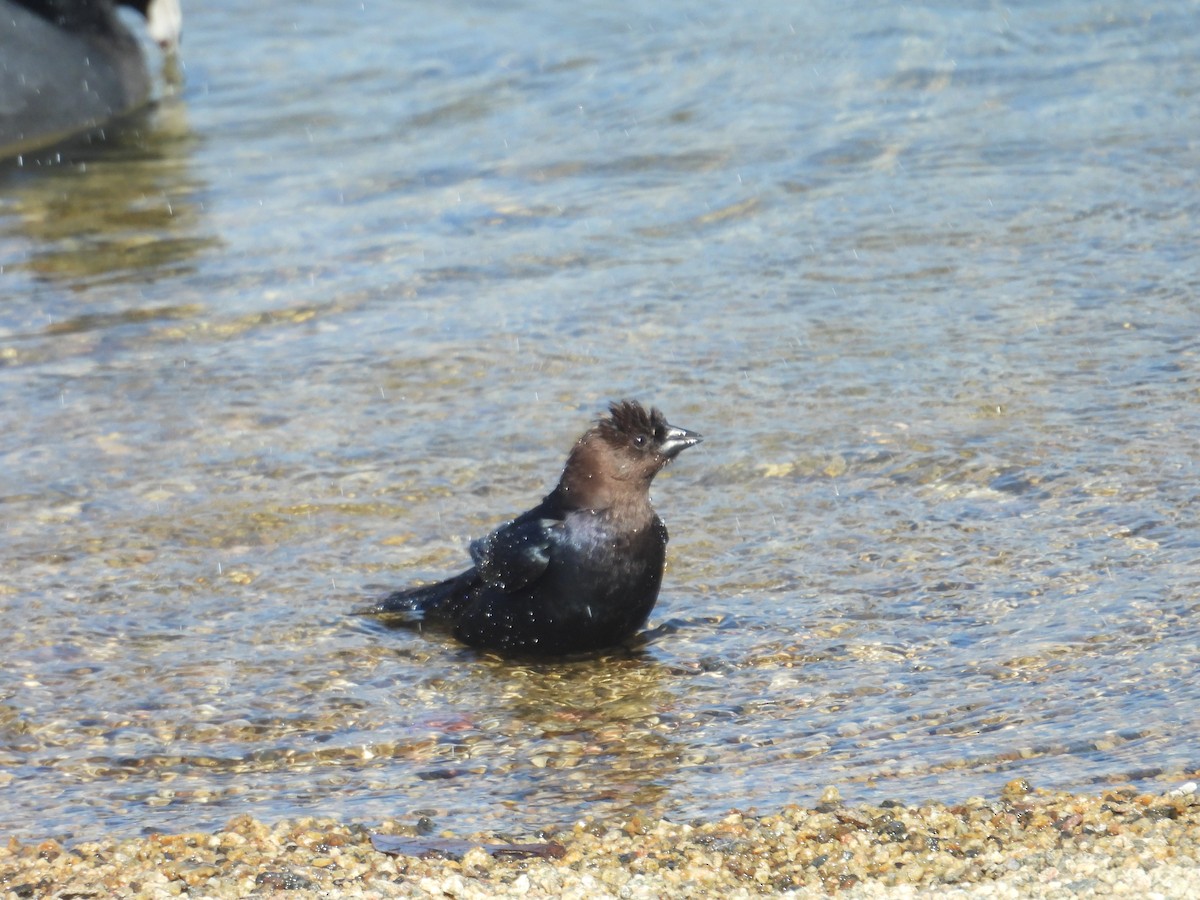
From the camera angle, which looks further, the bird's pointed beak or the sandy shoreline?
the bird's pointed beak

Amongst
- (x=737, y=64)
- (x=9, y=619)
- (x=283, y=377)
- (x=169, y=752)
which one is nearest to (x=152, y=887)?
(x=169, y=752)

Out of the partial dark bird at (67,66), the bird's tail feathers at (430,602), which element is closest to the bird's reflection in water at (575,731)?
the bird's tail feathers at (430,602)

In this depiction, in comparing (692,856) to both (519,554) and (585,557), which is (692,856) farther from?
(519,554)

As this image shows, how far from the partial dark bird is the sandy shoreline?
33.3 feet

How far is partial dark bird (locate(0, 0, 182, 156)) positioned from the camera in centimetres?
1366

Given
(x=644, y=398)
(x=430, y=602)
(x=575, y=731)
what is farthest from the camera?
(x=644, y=398)

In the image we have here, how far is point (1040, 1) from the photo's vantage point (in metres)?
14.8

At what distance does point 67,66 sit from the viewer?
46.3 ft

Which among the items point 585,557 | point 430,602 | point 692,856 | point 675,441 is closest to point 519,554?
point 585,557

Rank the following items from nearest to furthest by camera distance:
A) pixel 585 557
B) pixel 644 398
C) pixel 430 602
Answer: pixel 585 557
pixel 430 602
pixel 644 398

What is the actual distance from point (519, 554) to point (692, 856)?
1.65 metres

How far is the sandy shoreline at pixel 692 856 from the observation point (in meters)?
4.16

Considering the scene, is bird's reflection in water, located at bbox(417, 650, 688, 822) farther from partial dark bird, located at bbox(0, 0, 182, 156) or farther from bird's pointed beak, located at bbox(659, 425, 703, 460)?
partial dark bird, located at bbox(0, 0, 182, 156)

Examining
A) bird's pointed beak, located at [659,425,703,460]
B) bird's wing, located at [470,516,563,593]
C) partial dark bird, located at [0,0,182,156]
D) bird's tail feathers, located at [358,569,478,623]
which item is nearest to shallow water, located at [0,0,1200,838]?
bird's tail feathers, located at [358,569,478,623]
